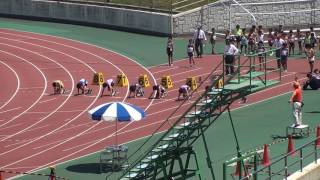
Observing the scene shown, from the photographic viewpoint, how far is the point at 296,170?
19688mm

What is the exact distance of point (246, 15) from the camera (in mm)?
47406

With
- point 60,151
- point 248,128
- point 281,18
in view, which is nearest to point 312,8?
point 281,18

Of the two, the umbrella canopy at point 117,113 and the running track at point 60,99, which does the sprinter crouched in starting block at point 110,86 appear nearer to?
the running track at point 60,99

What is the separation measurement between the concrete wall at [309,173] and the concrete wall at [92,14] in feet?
91.1

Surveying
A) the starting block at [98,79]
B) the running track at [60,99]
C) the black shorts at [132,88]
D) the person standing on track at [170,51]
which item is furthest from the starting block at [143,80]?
the person standing on track at [170,51]

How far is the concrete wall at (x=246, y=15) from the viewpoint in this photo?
47062mm

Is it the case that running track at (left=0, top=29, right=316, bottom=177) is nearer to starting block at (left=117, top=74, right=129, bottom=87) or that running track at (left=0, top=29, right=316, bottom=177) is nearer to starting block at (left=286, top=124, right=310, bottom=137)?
starting block at (left=117, top=74, right=129, bottom=87)

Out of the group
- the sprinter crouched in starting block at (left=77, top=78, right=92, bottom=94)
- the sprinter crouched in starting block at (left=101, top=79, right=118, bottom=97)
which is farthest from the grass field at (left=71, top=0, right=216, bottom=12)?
the sprinter crouched in starting block at (left=101, top=79, right=118, bottom=97)

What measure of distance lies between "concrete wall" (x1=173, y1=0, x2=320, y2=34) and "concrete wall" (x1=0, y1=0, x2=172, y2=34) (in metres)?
1.22

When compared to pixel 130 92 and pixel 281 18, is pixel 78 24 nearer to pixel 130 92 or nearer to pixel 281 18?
pixel 281 18

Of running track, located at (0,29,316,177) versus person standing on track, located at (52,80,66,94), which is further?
person standing on track, located at (52,80,66,94)

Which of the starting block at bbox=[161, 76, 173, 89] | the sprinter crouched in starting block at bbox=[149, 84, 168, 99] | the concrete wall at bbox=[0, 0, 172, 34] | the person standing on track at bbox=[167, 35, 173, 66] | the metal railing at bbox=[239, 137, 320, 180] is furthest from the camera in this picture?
the concrete wall at bbox=[0, 0, 172, 34]

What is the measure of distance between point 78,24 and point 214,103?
34019 millimetres

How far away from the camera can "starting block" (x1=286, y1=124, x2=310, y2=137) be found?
2372 centimetres
